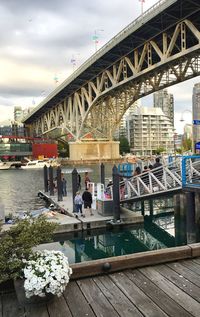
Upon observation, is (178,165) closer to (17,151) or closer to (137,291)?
(137,291)

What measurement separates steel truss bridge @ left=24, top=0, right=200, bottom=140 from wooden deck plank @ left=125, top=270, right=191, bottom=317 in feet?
133

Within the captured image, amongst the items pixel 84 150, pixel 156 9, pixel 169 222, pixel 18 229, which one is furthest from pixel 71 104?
pixel 18 229

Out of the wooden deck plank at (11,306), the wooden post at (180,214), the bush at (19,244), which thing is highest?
the bush at (19,244)

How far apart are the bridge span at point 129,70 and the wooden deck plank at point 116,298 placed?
40846mm

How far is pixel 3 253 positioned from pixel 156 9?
144 feet

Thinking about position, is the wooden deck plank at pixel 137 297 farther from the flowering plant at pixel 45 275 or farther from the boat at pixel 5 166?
the boat at pixel 5 166

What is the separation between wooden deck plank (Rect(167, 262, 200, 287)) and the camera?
15.9 feet

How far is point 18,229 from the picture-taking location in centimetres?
519

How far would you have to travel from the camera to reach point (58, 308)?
13.9 ft

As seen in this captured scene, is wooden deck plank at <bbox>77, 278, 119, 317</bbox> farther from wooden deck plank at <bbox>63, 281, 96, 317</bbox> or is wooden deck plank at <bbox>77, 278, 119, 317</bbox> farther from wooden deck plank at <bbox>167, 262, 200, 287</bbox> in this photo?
wooden deck plank at <bbox>167, 262, 200, 287</bbox>

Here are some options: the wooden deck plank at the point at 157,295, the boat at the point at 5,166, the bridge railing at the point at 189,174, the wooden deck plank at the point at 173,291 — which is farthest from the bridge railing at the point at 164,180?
the boat at the point at 5,166

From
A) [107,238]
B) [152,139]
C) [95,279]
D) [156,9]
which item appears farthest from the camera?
[152,139]

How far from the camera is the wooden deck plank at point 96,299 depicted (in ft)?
13.4

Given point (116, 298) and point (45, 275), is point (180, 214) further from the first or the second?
point (45, 275)
